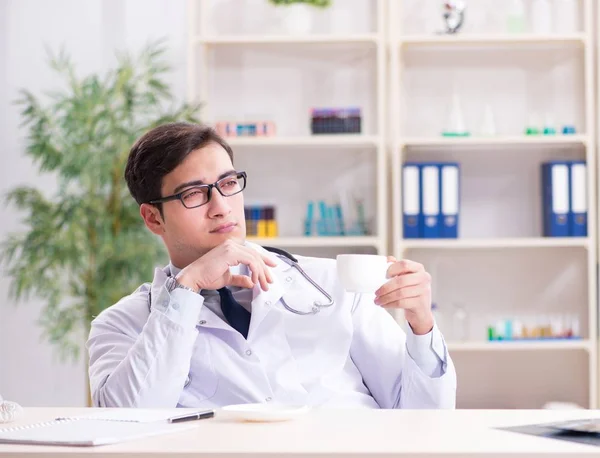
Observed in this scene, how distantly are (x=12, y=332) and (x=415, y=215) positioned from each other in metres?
1.97

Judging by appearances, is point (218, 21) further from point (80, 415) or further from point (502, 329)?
point (80, 415)

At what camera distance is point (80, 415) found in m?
1.34

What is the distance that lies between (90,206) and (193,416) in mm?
2446

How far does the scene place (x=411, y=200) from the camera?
374 cm

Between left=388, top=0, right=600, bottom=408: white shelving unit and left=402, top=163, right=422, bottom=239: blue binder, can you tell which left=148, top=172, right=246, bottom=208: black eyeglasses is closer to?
left=402, top=163, right=422, bottom=239: blue binder

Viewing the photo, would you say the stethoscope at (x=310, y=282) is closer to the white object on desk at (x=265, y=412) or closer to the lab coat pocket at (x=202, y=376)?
the lab coat pocket at (x=202, y=376)

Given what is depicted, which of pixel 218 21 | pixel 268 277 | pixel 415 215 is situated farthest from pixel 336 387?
pixel 218 21

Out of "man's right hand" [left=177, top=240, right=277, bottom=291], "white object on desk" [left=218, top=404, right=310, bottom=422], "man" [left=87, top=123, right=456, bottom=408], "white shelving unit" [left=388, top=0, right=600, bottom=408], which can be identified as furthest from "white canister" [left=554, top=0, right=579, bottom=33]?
"white object on desk" [left=218, top=404, right=310, bottom=422]

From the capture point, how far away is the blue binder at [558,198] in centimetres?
372

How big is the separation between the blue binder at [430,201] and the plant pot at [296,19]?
2.61ft

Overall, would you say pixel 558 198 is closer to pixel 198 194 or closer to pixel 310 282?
pixel 310 282

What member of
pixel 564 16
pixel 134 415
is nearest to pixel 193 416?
pixel 134 415

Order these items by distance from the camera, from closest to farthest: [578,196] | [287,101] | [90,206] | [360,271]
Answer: [360,271], [90,206], [578,196], [287,101]

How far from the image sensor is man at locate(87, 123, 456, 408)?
1624 mm
